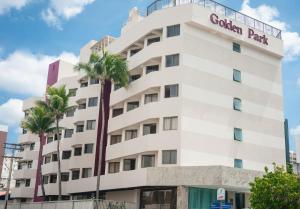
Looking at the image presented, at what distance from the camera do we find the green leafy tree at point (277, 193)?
31797 millimetres

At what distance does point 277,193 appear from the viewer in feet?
105

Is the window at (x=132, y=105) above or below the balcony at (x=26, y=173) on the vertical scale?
above

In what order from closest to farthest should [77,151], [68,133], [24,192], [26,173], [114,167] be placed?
[114,167] < [77,151] < [68,133] < [24,192] < [26,173]

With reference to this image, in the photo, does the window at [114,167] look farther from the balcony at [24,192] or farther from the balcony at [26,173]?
the balcony at [26,173]

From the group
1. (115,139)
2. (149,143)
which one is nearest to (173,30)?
(149,143)

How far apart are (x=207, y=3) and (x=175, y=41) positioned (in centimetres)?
636

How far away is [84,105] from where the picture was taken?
2532 inches

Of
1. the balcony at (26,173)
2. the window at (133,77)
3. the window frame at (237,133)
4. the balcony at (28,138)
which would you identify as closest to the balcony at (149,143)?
the window frame at (237,133)

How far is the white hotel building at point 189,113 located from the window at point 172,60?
0.11m

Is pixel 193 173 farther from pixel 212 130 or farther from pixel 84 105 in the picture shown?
pixel 84 105

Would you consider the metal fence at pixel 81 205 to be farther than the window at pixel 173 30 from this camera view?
No

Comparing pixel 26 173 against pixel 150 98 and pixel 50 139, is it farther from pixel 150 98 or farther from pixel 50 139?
pixel 150 98

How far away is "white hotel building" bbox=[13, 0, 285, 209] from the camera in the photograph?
44250mm

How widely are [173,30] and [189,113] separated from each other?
995 centimetres
